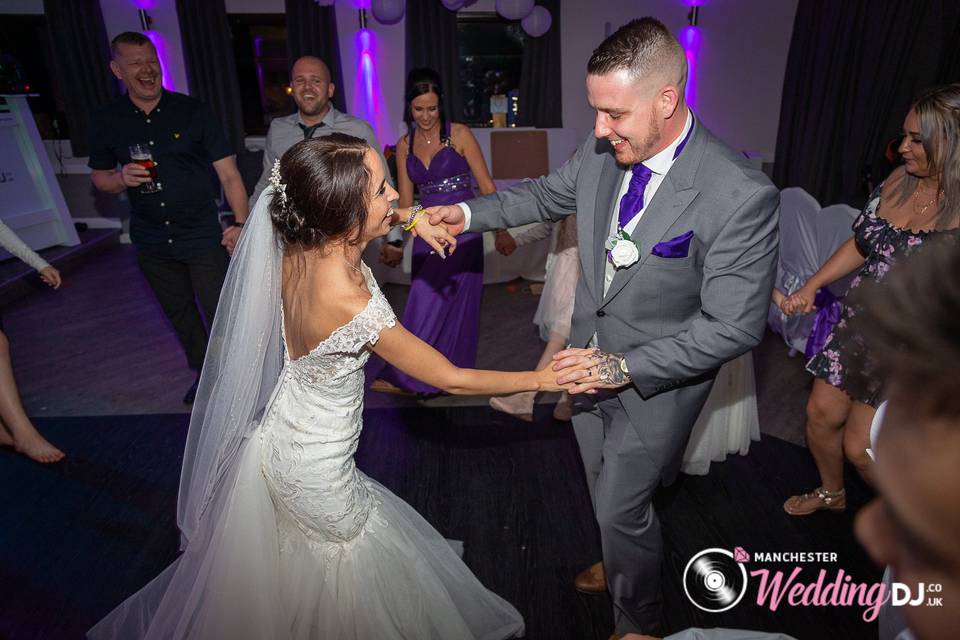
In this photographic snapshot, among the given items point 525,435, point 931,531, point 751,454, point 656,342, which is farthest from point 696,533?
point 931,531

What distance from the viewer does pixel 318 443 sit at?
1.86 metres

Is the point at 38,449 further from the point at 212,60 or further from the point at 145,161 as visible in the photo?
the point at 212,60

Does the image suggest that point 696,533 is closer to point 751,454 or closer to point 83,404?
point 751,454

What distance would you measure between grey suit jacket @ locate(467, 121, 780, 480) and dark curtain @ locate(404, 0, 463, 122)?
264 inches

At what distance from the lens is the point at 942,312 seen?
618 mm

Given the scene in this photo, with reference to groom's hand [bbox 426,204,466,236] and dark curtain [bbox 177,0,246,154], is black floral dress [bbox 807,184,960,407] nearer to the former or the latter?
groom's hand [bbox 426,204,466,236]

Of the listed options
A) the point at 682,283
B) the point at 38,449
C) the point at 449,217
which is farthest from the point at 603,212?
the point at 38,449

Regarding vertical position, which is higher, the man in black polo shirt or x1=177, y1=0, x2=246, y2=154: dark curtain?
x1=177, y1=0, x2=246, y2=154: dark curtain

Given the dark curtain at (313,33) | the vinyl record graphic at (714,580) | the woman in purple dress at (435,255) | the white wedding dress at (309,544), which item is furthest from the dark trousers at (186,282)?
the dark curtain at (313,33)

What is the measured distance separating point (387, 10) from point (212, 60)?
102 inches

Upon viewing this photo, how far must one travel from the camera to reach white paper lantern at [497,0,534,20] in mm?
7590

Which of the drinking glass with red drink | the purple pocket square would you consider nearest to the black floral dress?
the purple pocket square

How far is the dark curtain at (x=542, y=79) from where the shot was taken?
8.23 metres

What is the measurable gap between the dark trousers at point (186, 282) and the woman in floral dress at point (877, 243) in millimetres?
3168
